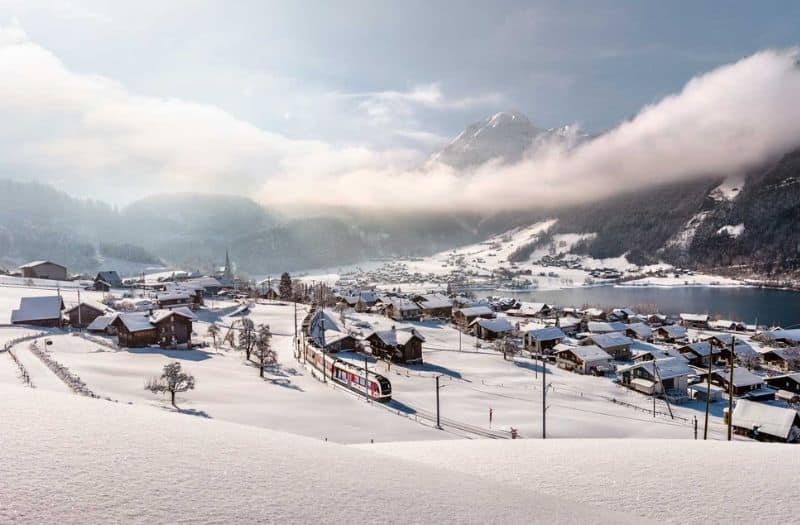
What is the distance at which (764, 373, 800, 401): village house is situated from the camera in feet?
137

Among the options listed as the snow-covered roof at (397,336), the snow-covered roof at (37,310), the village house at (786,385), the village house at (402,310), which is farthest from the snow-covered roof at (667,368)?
the snow-covered roof at (37,310)

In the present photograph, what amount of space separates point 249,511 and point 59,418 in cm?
463

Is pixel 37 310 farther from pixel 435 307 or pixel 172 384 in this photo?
pixel 435 307

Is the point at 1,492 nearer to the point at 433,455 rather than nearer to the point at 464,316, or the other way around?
the point at 433,455

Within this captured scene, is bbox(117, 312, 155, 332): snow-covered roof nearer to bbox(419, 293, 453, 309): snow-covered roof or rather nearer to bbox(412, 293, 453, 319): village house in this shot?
bbox(412, 293, 453, 319): village house

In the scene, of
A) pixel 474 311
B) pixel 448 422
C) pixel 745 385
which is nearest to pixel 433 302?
pixel 474 311

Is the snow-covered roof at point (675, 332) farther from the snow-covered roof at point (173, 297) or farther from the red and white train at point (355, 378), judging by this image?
the snow-covered roof at point (173, 297)

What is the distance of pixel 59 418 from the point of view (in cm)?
674

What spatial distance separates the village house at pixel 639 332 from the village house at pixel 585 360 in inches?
1069

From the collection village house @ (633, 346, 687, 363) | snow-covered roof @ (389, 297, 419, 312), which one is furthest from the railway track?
snow-covered roof @ (389, 297, 419, 312)

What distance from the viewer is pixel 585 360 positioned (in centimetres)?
5031

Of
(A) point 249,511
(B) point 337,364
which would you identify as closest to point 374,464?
(A) point 249,511

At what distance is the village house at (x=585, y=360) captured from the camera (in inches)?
1975

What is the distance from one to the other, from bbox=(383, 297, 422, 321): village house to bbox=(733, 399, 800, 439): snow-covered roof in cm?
5610
